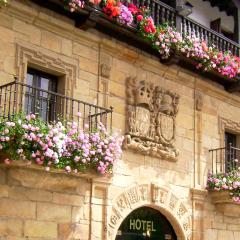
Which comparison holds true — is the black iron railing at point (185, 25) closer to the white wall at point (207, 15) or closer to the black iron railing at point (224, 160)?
the white wall at point (207, 15)

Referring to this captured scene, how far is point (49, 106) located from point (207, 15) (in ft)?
19.1

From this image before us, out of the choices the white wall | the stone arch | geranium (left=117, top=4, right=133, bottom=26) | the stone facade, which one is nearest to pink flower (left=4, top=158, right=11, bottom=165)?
the stone facade

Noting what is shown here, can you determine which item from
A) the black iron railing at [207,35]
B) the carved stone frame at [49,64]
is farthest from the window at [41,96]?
the black iron railing at [207,35]

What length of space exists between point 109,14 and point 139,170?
292cm

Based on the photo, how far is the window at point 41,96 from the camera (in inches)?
400

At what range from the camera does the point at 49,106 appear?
413 inches

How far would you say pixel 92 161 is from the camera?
9.81 m

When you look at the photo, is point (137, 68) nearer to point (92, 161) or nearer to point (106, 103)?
point (106, 103)

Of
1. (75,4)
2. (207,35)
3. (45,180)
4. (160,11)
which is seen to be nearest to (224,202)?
(207,35)

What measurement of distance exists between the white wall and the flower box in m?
4.15

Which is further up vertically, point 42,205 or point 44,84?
point 44,84

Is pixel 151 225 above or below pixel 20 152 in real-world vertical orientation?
below

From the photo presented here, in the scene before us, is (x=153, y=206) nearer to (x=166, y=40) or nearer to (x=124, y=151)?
(x=124, y=151)

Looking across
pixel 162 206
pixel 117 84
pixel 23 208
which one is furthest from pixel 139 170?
pixel 23 208
